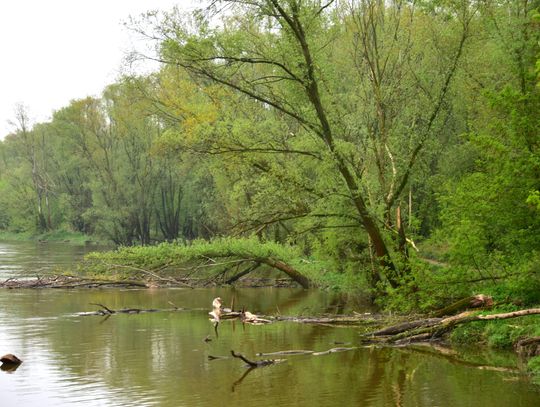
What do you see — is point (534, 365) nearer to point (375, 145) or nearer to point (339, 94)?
point (375, 145)

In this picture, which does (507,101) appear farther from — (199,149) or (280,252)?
(280,252)

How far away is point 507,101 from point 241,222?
9862 millimetres

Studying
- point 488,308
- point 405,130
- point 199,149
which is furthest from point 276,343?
point 405,130

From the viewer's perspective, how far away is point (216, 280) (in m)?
33.0

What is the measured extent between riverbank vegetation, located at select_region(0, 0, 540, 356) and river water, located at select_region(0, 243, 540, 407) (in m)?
3.36

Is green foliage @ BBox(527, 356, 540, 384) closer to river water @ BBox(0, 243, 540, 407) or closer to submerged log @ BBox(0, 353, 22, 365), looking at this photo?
river water @ BBox(0, 243, 540, 407)

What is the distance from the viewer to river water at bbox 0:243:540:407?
497 inches

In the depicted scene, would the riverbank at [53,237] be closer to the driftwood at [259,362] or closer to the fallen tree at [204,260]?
the fallen tree at [204,260]

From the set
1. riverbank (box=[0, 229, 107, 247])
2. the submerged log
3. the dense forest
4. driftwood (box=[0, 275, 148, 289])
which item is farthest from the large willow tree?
riverbank (box=[0, 229, 107, 247])

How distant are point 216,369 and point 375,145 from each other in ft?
36.3

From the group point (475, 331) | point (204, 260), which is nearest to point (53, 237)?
point (204, 260)

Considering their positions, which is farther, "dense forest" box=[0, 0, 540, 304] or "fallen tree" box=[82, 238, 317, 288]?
"fallen tree" box=[82, 238, 317, 288]

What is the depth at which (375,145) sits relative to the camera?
924 inches

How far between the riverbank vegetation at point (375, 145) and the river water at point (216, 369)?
11.0 feet
